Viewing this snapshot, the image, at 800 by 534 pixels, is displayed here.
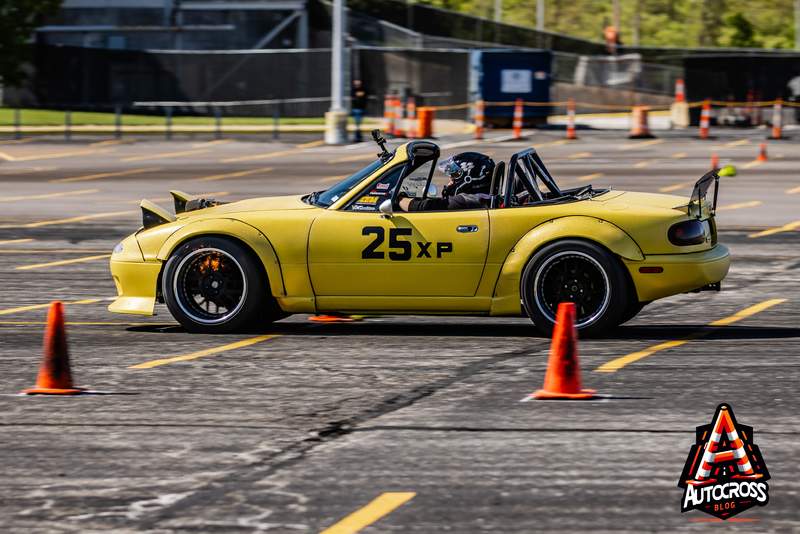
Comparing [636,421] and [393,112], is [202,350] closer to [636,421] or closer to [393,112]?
[636,421]

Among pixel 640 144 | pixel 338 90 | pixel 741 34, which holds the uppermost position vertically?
pixel 741 34

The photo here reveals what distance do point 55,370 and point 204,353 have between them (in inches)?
62.7

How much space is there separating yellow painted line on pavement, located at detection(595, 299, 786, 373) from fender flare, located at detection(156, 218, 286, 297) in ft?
8.57

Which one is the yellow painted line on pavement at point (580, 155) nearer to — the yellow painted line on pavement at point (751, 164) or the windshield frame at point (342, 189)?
the yellow painted line on pavement at point (751, 164)

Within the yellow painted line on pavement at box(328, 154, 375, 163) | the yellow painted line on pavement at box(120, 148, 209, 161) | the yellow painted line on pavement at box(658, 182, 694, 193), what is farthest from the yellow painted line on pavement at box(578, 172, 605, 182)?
the yellow painted line on pavement at box(120, 148, 209, 161)

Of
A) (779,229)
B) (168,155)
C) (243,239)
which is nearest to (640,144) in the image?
(168,155)

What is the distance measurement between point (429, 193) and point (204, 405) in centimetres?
319

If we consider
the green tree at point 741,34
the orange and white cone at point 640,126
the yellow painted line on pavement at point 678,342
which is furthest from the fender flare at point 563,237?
the green tree at point 741,34

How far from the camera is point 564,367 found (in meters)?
8.77

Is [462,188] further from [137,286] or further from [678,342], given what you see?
[137,286]

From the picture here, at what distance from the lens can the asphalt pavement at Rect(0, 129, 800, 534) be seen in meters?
6.50

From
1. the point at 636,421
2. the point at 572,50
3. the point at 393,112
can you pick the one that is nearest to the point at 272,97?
the point at 393,112

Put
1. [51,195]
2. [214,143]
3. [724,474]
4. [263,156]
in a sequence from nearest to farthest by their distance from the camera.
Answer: [724,474]
[51,195]
[263,156]
[214,143]

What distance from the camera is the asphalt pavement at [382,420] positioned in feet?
21.3
